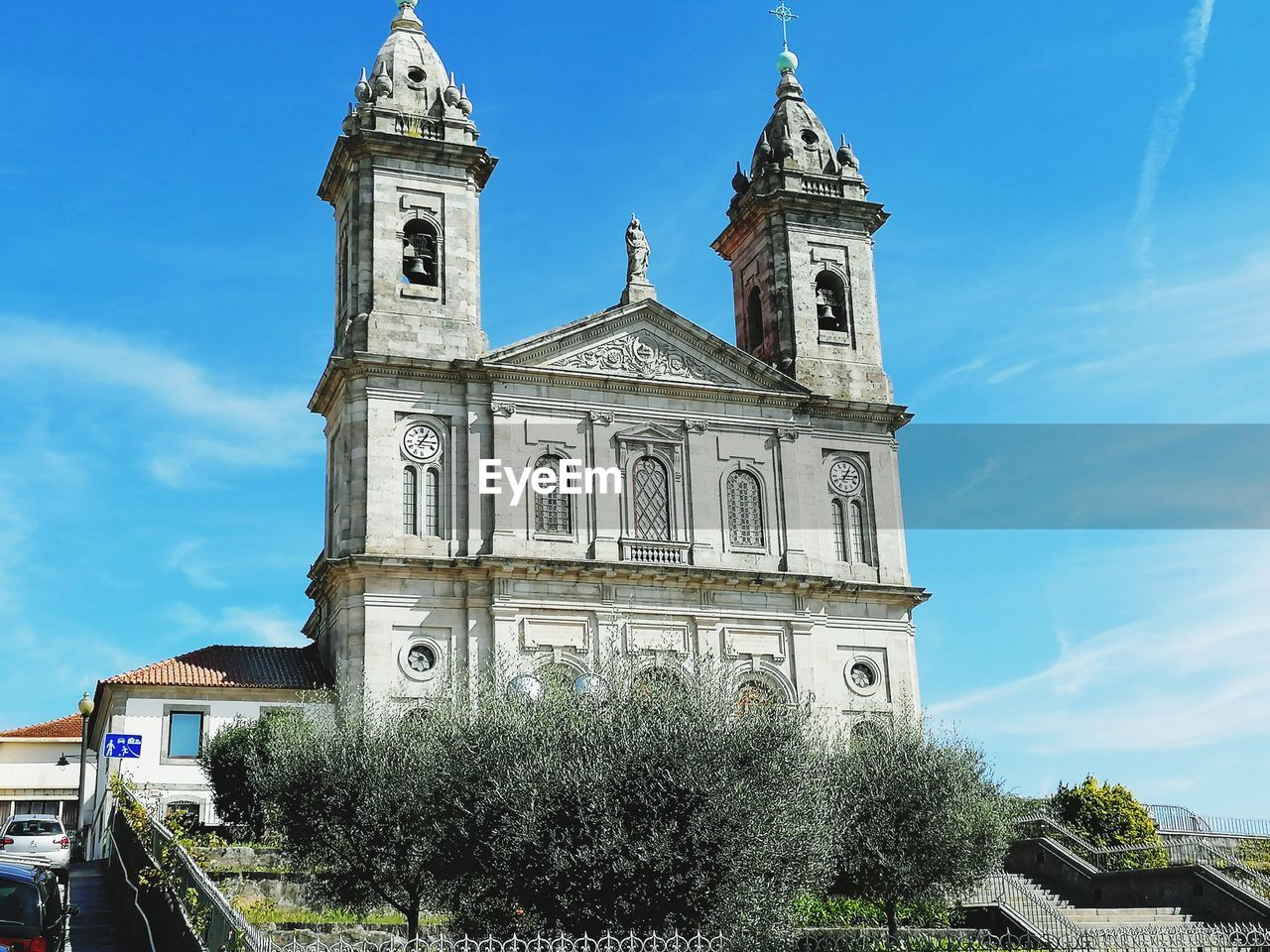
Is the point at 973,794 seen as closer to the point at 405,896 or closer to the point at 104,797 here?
A: the point at 405,896

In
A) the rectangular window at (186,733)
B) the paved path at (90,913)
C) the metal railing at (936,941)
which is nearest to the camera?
the metal railing at (936,941)

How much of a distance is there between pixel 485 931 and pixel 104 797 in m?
17.9

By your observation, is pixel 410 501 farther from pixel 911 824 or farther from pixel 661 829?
pixel 661 829

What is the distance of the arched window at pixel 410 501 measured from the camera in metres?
38.2

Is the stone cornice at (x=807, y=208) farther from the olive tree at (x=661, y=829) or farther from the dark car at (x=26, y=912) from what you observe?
the dark car at (x=26, y=912)

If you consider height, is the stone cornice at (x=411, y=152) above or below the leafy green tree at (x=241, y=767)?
above

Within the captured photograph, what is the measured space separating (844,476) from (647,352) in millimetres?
7066

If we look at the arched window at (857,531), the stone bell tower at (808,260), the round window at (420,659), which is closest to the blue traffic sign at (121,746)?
the round window at (420,659)

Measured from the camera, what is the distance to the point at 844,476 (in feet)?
142

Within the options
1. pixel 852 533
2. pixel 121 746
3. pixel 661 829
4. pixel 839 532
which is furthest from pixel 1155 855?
pixel 121 746

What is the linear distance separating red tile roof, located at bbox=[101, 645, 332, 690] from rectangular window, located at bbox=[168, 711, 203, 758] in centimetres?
77

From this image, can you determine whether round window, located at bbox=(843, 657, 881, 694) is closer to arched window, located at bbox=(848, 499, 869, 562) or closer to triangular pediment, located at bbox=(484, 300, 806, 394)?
arched window, located at bbox=(848, 499, 869, 562)

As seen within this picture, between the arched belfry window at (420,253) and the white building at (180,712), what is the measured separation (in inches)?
448

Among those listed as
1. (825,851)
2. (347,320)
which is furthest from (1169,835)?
(347,320)
